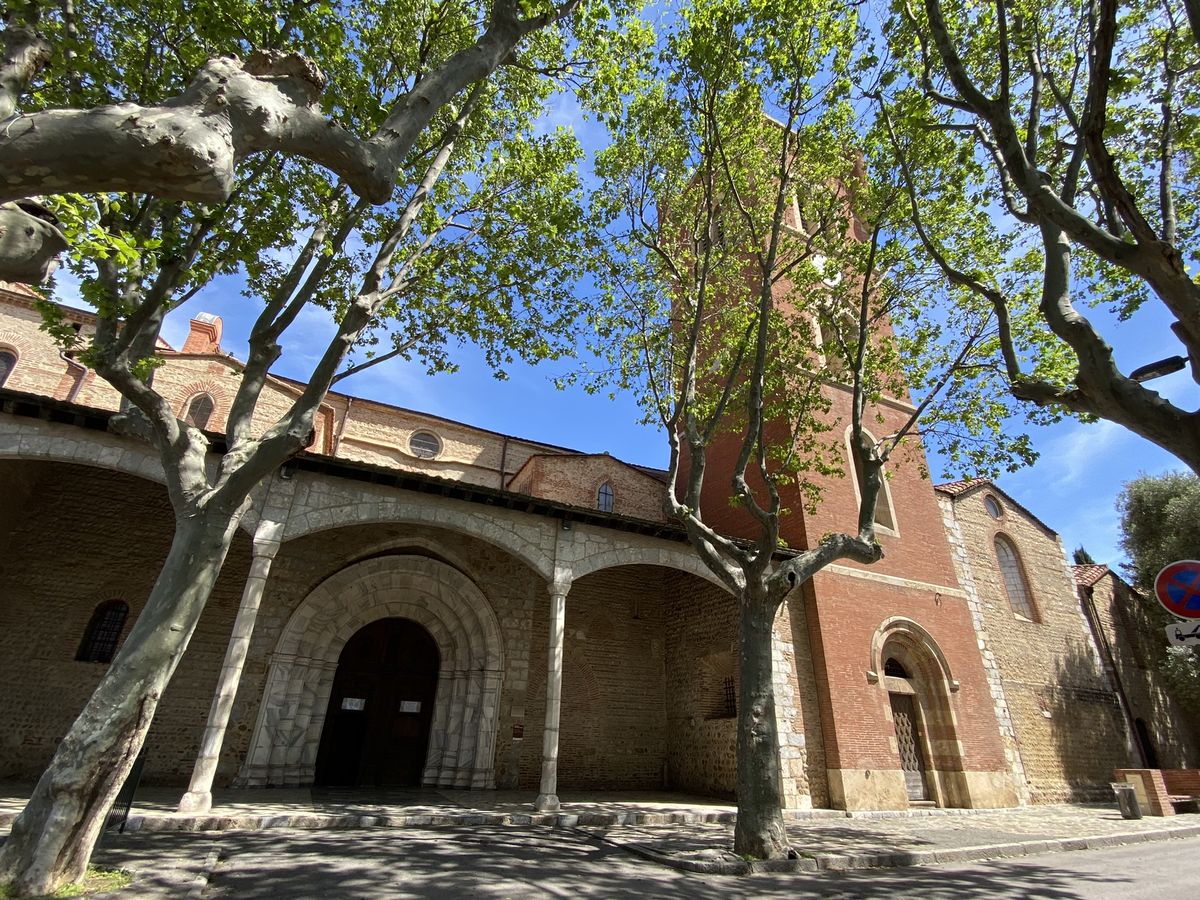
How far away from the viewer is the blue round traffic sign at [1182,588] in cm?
370

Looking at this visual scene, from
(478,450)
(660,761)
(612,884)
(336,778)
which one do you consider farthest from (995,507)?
(336,778)

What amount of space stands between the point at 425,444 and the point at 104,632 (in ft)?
32.8

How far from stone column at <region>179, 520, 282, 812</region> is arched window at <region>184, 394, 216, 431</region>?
27.9 feet

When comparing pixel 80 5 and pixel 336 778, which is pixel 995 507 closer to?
pixel 336 778

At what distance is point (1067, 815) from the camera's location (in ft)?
38.6

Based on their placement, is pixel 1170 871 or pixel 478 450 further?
pixel 478 450

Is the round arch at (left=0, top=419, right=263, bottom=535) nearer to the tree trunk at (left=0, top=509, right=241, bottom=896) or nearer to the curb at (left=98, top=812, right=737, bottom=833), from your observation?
the tree trunk at (left=0, top=509, right=241, bottom=896)

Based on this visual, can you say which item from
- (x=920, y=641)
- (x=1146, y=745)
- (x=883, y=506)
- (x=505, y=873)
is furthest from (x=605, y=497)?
(x=1146, y=745)

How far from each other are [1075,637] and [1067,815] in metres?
7.12

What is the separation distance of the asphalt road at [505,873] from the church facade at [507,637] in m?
1.78

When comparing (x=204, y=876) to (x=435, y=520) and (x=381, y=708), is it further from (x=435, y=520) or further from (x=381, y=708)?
(x=381, y=708)

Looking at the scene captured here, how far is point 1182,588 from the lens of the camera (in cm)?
379

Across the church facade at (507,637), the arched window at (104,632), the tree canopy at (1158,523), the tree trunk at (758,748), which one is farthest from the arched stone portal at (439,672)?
the tree canopy at (1158,523)

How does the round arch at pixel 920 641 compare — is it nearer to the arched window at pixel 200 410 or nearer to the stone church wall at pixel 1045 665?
the stone church wall at pixel 1045 665
